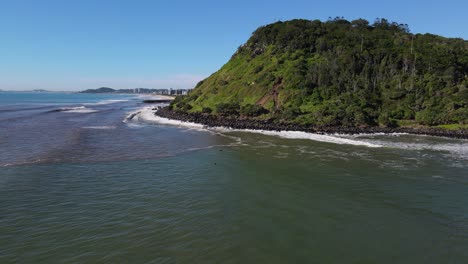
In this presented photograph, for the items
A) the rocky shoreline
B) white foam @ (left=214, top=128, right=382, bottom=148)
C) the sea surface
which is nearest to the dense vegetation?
the rocky shoreline

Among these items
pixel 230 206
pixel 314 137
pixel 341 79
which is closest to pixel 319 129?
pixel 314 137

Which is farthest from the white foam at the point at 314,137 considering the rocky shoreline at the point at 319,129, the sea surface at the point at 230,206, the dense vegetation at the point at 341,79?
the dense vegetation at the point at 341,79

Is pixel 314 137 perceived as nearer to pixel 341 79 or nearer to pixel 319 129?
pixel 319 129

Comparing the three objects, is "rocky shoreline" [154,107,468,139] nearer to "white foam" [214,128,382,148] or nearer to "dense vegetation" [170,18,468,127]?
"white foam" [214,128,382,148]

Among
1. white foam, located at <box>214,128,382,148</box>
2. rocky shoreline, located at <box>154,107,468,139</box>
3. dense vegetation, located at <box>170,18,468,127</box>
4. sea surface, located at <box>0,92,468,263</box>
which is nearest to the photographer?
sea surface, located at <box>0,92,468,263</box>

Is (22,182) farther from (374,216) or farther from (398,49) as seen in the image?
(398,49)

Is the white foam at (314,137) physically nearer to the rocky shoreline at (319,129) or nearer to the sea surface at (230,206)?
the rocky shoreline at (319,129)
